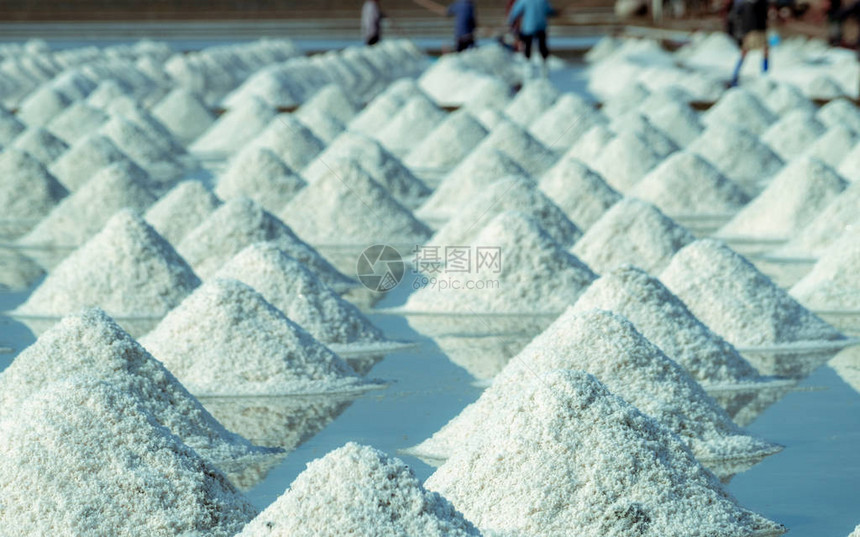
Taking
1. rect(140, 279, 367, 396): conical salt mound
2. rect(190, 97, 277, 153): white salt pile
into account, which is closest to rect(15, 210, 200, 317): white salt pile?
rect(140, 279, 367, 396): conical salt mound

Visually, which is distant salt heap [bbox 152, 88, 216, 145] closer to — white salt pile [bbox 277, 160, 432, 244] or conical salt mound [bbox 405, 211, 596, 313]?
white salt pile [bbox 277, 160, 432, 244]

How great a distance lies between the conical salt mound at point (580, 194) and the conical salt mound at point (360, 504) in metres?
7.64

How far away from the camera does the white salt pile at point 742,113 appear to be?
17.8m

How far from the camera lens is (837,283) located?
9336mm

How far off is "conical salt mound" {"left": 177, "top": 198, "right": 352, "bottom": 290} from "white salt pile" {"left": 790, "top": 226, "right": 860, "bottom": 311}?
2554 millimetres

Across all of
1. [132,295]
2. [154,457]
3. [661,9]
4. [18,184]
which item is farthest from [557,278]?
[661,9]

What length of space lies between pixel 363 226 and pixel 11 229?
269 centimetres

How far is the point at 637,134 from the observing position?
50.0 ft

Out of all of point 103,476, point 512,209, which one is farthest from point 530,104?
point 103,476

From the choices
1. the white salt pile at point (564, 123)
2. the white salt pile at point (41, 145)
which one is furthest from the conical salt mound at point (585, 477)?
the white salt pile at point (564, 123)

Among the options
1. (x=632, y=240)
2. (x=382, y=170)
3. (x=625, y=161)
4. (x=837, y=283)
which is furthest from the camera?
(x=625, y=161)

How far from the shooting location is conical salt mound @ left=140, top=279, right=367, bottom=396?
7250 millimetres

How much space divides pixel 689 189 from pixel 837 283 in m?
4.07

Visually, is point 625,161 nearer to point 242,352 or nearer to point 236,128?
point 236,128
